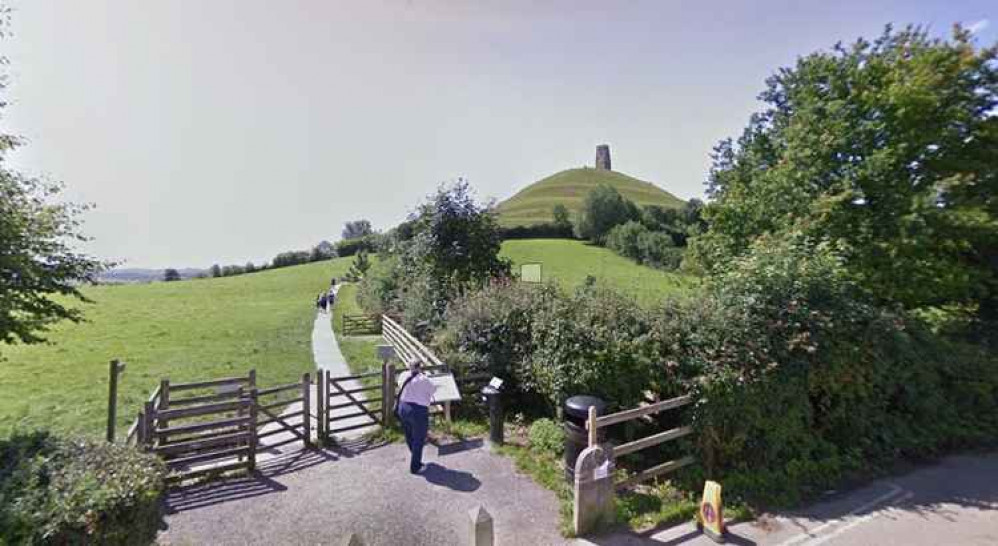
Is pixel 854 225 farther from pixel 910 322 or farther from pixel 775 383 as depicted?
pixel 775 383

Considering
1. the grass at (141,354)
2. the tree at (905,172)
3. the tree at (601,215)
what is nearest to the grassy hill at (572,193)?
the tree at (601,215)

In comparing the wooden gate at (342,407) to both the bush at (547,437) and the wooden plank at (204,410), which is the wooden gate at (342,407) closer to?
the wooden plank at (204,410)

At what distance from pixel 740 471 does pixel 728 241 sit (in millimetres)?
8430

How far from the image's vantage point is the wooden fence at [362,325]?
25.0m

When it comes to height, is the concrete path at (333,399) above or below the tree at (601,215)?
below

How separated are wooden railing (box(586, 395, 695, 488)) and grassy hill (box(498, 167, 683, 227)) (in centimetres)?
7512

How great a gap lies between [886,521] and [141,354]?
77.7ft

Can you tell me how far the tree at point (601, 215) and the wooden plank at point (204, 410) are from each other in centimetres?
5474

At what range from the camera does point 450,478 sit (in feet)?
22.1

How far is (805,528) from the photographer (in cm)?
538

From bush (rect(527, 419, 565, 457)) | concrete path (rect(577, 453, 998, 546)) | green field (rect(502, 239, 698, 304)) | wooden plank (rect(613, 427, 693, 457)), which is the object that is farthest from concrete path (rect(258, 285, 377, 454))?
green field (rect(502, 239, 698, 304))

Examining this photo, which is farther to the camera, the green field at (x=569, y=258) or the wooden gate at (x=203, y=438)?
the green field at (x=569, y=258)

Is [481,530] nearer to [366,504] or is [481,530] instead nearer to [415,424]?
[366,504]

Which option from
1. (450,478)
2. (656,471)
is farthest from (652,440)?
(450,478)
